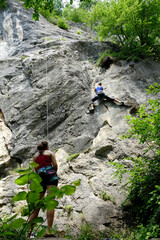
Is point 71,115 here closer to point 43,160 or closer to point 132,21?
point 43,160

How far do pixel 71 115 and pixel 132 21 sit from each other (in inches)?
270

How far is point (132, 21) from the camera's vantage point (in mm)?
A: 10664

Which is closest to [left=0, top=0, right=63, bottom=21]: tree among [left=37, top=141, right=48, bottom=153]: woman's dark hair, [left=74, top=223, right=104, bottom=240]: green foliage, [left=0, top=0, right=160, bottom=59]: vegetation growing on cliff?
[left=37, top=141, right=48, bottom=153]: woman's dark hair

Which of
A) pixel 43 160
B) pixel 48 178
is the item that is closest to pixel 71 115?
pixel 43 160

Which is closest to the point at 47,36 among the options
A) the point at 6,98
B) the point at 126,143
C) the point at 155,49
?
the point at 6,98

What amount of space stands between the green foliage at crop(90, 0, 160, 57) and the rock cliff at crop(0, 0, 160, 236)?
3.98 ft

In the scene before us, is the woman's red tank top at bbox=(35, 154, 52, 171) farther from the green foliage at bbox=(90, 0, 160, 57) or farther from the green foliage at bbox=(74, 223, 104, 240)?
the green foliage at bbox=(90, 0, 160, 57)

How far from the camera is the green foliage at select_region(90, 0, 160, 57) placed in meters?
10.5

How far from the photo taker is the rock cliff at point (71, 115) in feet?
17.4

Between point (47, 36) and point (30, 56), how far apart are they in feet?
10.1

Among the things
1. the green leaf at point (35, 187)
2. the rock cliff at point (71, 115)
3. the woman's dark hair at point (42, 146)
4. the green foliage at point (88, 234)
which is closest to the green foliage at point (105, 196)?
the rock cliff at point (71, 115)

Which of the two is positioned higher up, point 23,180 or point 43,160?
point 23,180

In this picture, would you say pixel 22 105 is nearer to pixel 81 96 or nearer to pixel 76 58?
pixel 81 96

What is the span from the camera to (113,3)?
11.0 m
